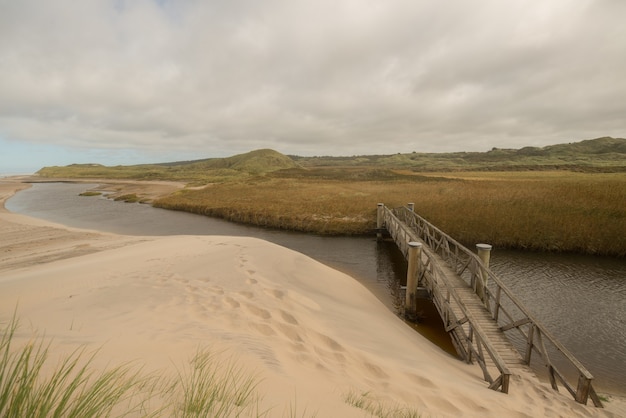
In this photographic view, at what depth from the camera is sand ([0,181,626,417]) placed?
4.34m

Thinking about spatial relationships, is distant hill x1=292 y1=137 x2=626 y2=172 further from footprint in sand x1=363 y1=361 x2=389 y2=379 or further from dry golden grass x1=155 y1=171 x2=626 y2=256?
footprint in sand x1=363 y1=361 x2=389 y2=379

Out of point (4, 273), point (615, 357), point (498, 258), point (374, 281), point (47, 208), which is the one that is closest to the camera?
point (615, 357)

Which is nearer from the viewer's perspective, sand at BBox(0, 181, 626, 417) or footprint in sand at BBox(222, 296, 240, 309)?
sand at BBox(0, 181, 626, 417)

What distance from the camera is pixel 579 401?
5.61 meters

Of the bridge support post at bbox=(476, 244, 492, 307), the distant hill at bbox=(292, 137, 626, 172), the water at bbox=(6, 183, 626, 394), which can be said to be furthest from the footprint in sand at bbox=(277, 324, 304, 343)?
the distant hill at bbox=(292, 137, 626, 172)

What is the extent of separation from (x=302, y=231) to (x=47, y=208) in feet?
108

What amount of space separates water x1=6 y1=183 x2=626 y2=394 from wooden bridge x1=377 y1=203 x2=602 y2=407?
836mm

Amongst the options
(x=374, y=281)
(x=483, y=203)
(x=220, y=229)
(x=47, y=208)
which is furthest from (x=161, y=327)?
(x=47, y=208)

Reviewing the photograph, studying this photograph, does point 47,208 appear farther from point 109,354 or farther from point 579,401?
point 579,401

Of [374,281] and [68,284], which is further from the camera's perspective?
[374,281]

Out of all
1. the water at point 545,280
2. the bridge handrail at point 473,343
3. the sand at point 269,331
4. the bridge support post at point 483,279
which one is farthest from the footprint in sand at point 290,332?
the bridge support post at point 483,279

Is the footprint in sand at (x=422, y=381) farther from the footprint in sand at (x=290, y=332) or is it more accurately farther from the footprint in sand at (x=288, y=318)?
the footprint in sand at (x=288, y=318)

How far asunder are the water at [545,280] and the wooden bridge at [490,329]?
836mm

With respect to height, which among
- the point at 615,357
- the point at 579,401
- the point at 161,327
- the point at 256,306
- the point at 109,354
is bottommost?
the point at 615,357
